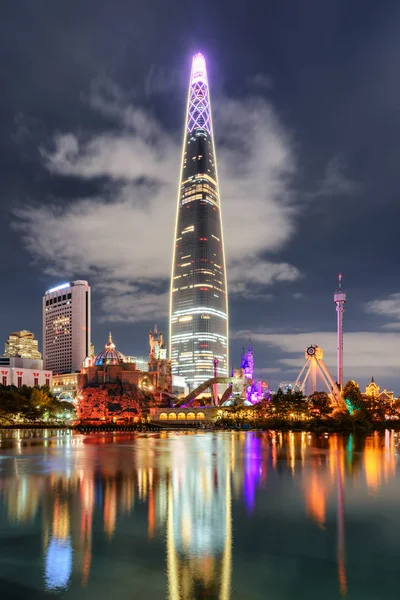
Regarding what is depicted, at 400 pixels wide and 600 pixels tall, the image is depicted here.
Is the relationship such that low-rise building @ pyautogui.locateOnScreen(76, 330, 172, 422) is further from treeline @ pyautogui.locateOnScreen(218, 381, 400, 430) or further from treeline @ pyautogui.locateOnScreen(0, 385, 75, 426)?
treeline @ pyautogui.locateOnScreen(218, 381, 400, 430)

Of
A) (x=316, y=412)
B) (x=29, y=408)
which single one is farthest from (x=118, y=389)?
(x=316, y=412)

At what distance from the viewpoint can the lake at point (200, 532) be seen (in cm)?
1906

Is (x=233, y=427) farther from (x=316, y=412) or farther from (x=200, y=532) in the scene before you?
(x=200, y=532)

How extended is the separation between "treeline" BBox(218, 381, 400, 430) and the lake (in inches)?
2746

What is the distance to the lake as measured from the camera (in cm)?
1906

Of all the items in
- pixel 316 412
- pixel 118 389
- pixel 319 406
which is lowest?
pixel 316 412

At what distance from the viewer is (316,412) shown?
124 metres

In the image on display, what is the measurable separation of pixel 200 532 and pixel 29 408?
11800cm

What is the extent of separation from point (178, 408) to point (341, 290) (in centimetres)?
6512

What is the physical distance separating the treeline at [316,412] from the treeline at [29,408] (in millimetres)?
49335

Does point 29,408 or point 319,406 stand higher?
point 319,406

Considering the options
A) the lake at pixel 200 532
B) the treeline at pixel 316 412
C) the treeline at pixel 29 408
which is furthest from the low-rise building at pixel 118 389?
the lake at pixel 200 532

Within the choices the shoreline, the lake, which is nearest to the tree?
the shoreline

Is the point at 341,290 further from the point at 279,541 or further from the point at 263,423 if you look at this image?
the point at 279,541
